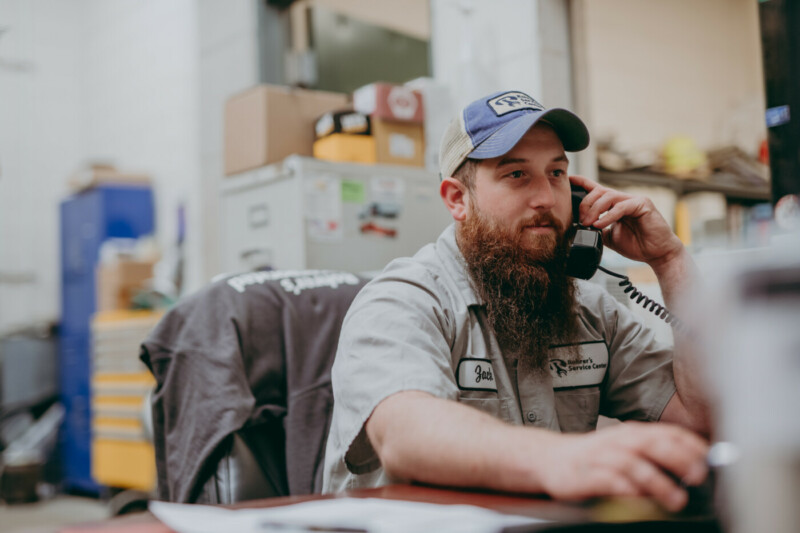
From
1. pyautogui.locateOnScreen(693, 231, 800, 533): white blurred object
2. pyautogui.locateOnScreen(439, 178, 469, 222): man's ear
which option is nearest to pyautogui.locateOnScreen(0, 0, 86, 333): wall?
pyautogui.locateOnScreen(439, 178, 469, 222): man's ear

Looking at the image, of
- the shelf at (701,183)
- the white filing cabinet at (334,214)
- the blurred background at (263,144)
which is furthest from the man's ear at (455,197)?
the shelf at (701,183)

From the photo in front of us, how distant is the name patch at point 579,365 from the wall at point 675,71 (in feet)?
10.9

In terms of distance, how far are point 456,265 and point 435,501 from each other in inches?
22.8

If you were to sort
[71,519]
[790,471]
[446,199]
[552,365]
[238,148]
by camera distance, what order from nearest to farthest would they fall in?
1. [790,471]
2. [552,365]
3. [446,199]
4. [238,148]
5. [71,519]

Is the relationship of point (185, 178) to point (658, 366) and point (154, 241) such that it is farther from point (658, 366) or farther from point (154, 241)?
point (658, 366)

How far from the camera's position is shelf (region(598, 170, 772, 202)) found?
11.2 feet

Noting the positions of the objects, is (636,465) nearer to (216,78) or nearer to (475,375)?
(475,375)

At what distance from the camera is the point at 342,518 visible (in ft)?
1.59

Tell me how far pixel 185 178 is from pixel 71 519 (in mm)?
1775

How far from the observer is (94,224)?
13.9 ft

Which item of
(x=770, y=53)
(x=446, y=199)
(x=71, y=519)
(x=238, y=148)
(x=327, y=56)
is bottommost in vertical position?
(x=71, y=519)

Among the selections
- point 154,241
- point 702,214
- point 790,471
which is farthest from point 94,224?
point 790,471

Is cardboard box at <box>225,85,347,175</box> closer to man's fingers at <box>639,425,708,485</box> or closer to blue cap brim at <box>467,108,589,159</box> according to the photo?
blue cap brim at <box>467,108,589,159</box>

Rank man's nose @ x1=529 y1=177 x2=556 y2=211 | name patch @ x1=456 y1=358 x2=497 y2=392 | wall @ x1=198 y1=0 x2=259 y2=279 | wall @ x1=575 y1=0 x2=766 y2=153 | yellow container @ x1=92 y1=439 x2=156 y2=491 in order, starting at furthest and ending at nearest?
1. wall @ x1=575 y1=0 x2=766 y2=153
2. wall @ x1=198 y1=0 x2=259 y2=279
3. yellow container @ x1=92 y1=439 x2=156 y2=491
4. man's nose @ x1=529 y1=177 x2=556 y2=211
5. name patch @ x1=456 y1=358 x2=497 y2=392
